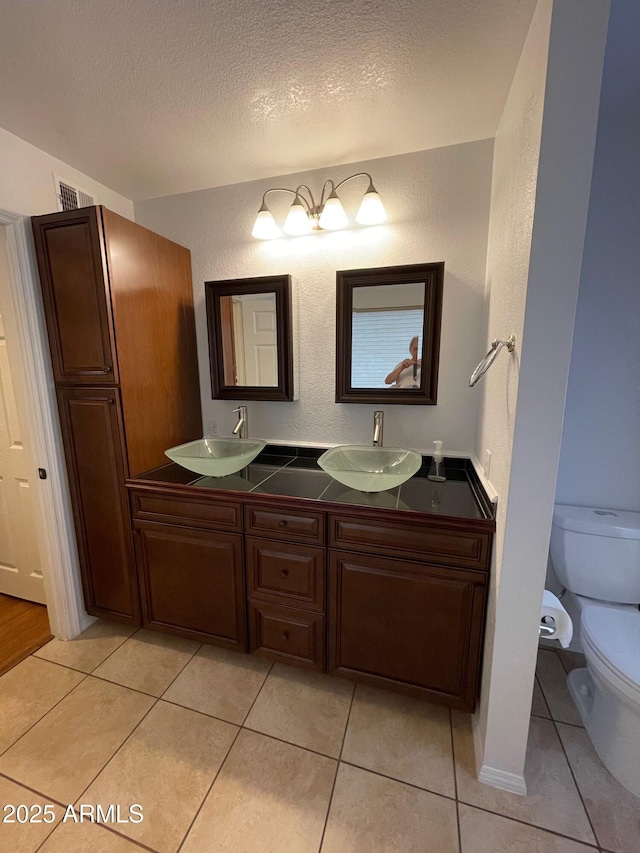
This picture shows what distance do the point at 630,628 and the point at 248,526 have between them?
1484 mm

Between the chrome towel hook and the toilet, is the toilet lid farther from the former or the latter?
the chrome towel hook

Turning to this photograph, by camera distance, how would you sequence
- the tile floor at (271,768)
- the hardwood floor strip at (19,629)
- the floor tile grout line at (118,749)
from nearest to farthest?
the tile floor at (271,768) < the floor tile grout line at (118,749) < the hardwood floor strip at (19,629)

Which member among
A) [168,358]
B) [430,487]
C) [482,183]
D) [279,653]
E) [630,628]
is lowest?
[279,653]

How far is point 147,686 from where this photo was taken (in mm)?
1480

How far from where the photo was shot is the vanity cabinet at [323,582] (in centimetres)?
122

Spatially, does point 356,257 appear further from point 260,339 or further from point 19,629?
point 19,629

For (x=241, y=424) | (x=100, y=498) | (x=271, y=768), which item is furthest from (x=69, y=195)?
(x=271, y=768)

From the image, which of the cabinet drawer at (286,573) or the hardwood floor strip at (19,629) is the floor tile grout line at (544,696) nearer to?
the cabinet drawer at (286,573)

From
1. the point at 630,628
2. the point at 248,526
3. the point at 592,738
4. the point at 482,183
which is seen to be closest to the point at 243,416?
the point at 248,526

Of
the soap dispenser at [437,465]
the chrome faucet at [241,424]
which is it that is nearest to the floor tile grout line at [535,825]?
the soap dispenser at [437,465]

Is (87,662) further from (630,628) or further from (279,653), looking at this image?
(630,628)

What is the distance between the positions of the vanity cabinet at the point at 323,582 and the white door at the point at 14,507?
2.76ft

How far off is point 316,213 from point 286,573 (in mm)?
1716

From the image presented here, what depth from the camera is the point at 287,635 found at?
4.75ft
